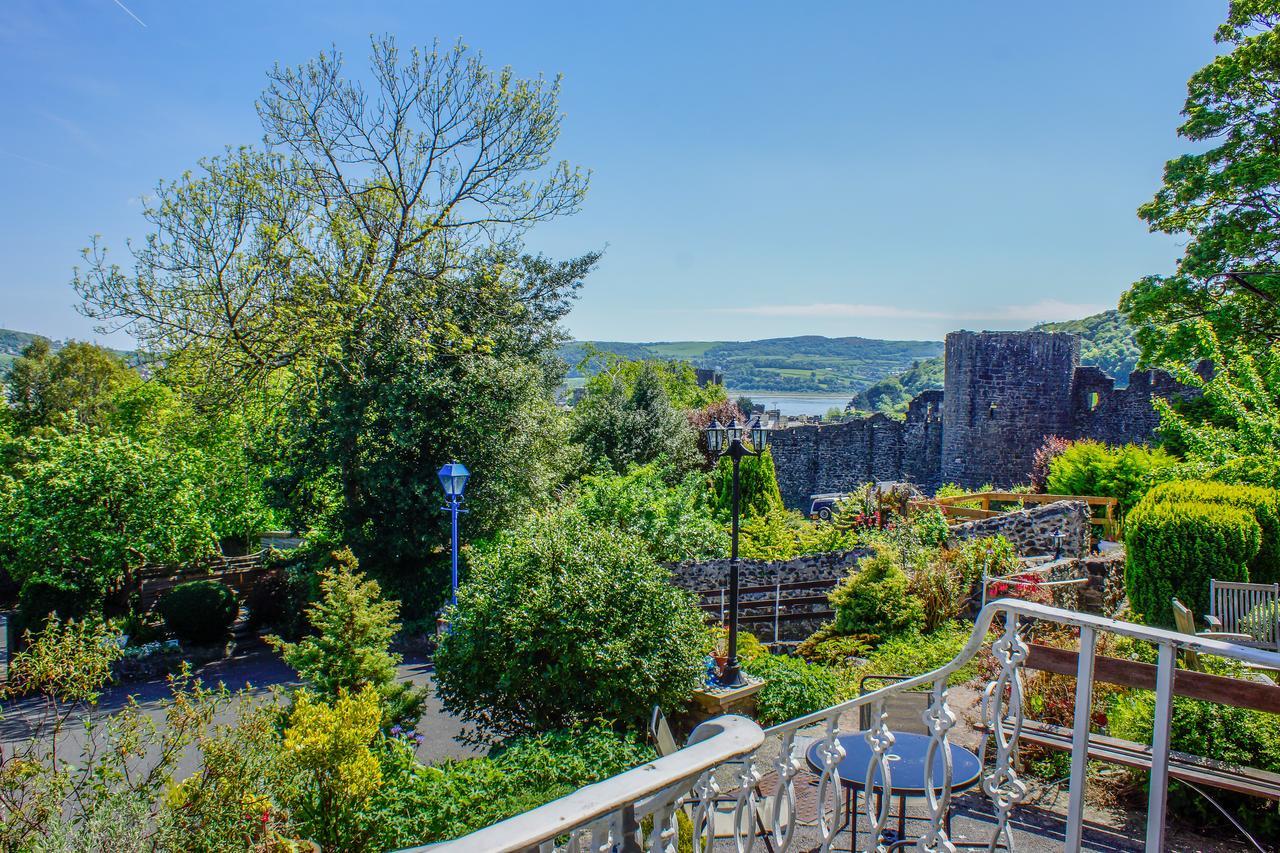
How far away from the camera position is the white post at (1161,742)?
1839mm

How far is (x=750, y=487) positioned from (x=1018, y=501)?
5.95m

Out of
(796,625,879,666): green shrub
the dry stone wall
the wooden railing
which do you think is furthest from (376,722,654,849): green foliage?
the wooden railing

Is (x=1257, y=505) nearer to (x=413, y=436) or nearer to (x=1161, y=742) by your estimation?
(x=1161, y=742)

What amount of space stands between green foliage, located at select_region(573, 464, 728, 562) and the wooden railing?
10.9ft

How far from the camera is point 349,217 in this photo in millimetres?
15133

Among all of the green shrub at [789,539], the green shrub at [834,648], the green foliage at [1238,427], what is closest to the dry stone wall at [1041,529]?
the green foliage at [1238,427]

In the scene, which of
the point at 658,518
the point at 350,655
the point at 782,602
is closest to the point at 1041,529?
the point at 782,602

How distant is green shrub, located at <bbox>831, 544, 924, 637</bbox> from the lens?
9125 millimetres

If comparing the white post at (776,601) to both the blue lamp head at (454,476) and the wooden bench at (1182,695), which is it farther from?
the wooden bench at (1182,695)

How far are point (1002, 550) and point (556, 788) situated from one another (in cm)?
773

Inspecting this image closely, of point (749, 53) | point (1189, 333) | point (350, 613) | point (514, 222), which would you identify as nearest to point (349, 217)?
point (514, 222)

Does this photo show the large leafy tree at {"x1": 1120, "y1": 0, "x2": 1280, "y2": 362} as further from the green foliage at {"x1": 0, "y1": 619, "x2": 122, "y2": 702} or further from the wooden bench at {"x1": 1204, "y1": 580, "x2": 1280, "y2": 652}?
the green foliage at {"x1": 0, "y1": 619, "x2": 122, "y2": 702}

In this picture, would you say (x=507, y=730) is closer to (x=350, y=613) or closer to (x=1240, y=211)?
(x=350, y=613)

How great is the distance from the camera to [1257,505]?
834 centimetres
